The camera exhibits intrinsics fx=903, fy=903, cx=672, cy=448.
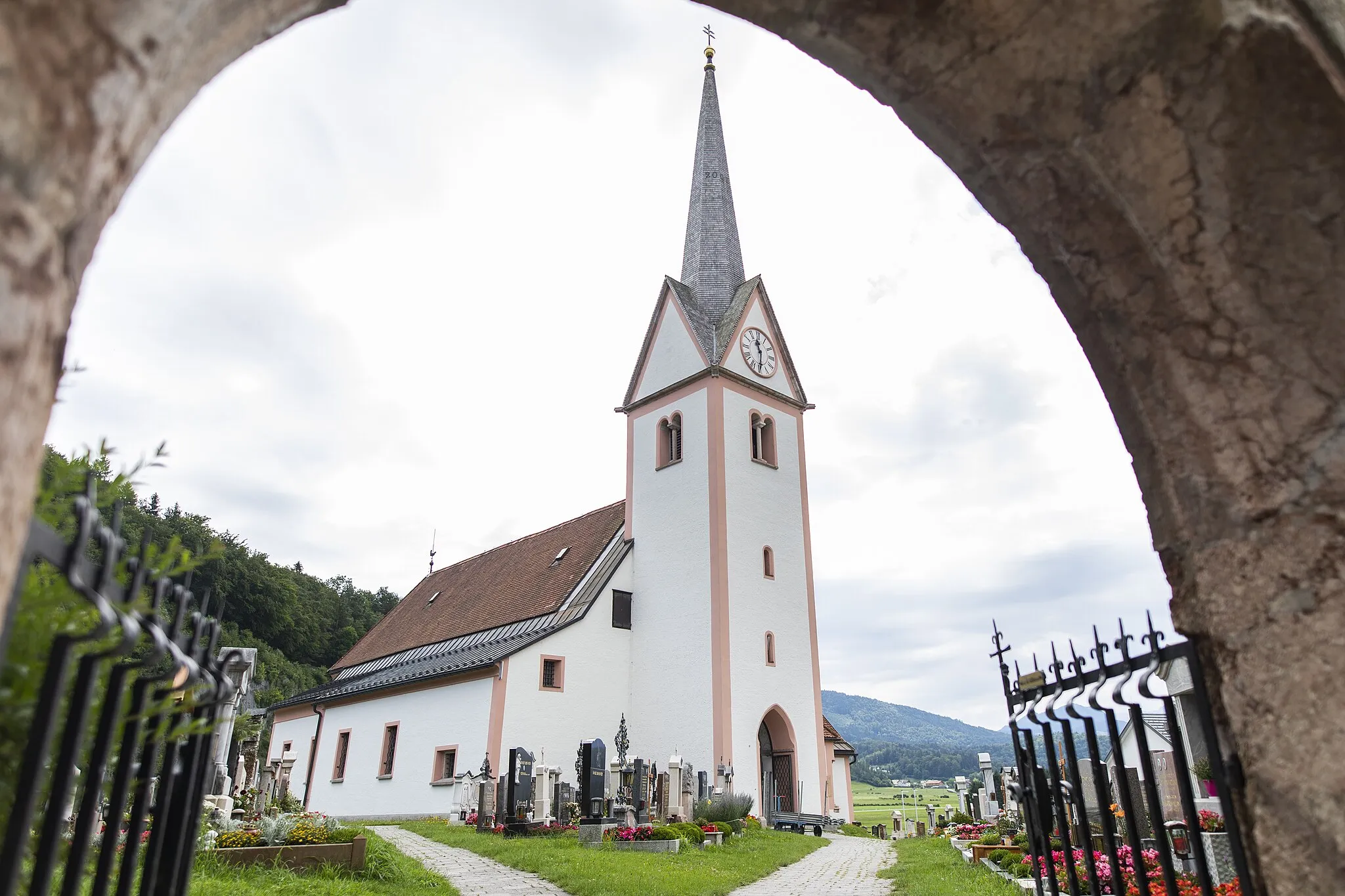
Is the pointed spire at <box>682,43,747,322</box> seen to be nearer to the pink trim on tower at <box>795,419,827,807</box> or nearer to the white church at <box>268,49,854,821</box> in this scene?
the white church at <box>268,49,854,821</box>

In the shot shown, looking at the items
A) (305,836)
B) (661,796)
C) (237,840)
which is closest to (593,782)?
(661,796)

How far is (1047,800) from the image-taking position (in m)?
3.85

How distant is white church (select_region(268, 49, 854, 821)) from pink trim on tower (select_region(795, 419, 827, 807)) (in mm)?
66

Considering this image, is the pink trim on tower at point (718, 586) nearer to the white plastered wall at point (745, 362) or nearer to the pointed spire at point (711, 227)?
the white plastered wall at point (745, 362)

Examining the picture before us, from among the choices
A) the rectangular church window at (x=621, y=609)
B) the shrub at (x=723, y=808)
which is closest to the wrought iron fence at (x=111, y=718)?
the shrub at (x=723, y=808)

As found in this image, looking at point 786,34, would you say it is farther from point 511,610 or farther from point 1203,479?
point 511,610

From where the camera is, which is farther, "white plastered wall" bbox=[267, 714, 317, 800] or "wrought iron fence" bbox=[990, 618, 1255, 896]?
"white plastered wall" bbox=[267, 714, 317, 800]

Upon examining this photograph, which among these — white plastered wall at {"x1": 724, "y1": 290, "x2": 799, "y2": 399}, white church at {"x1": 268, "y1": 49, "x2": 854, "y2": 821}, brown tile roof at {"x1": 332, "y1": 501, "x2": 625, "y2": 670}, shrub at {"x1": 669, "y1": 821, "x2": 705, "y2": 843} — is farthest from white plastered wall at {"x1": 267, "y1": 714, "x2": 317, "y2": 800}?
white plastered wall at {"x1": 724, "y1": 290, "x2": 799, "y2": 399}

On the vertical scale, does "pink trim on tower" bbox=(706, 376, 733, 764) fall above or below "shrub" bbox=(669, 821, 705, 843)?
above

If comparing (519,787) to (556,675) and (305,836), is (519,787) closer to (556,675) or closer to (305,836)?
(556,675)

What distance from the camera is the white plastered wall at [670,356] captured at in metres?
25.4

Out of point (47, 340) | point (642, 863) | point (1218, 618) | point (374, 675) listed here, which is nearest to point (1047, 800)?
point (1218, 618)

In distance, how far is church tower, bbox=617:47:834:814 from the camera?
70.1 ft

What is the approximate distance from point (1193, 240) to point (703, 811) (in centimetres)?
1727
